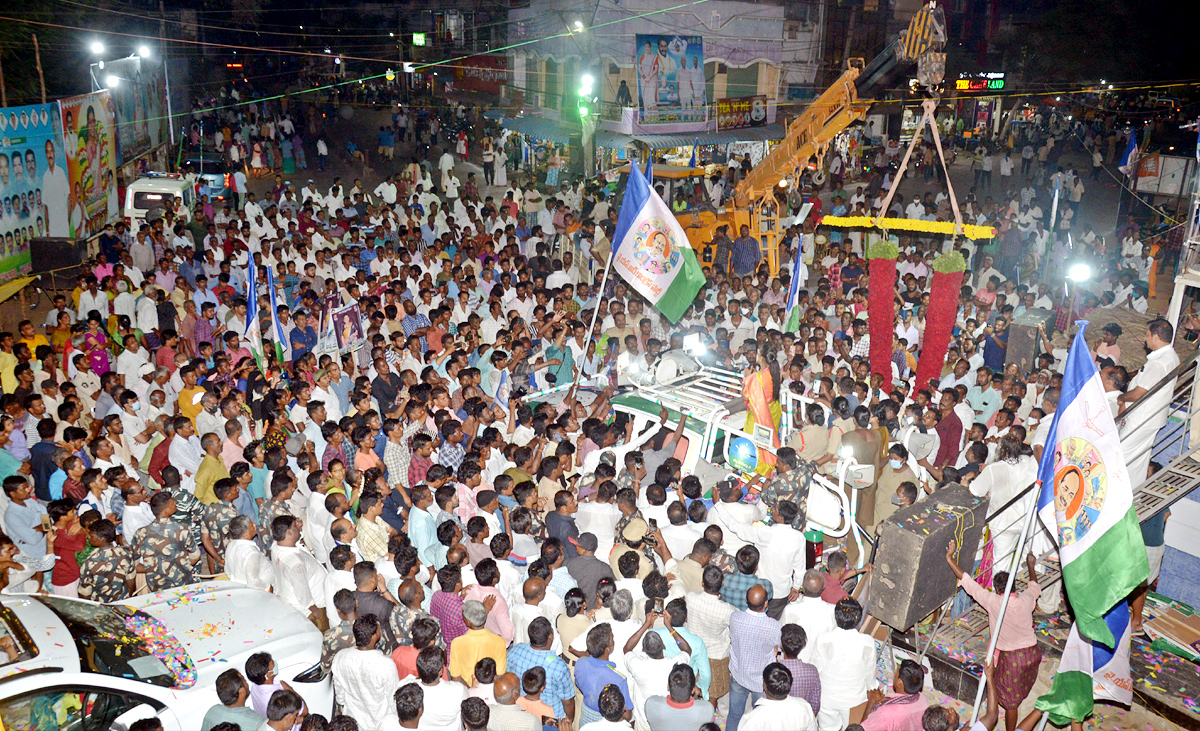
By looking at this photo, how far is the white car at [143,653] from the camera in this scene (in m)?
5.39

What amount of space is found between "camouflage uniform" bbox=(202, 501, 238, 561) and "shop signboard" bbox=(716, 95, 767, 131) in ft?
73.3

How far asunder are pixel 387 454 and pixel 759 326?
254 inches

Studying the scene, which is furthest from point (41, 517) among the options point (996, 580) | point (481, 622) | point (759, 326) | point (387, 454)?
point (759, 326)

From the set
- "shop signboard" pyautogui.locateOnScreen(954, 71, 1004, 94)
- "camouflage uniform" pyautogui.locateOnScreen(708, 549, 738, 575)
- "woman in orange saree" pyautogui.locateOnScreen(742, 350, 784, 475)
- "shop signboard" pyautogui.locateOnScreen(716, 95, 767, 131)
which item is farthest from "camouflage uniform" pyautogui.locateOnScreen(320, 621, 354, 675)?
"shop signboard" pyautogui.locateOnScreen(954, 71, 1004, 94)

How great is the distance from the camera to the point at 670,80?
2592 centimetres

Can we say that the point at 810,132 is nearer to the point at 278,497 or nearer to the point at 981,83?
the point at 278,497

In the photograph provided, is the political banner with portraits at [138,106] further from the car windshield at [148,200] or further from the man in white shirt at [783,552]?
the man in white shirt at [783,552]

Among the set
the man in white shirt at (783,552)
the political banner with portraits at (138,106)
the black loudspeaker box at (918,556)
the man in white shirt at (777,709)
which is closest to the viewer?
the man in white shirt at (777,709)

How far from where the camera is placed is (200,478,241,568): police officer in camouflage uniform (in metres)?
7.58

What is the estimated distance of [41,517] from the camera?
7.88m

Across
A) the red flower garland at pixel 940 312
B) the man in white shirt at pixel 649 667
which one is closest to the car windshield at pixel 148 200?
the red flower garland at pixel 940 312

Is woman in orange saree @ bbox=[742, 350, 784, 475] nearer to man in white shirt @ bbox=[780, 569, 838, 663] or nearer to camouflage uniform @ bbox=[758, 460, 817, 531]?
camouflage uniform @ bbox=[758, 460, 817, 531]

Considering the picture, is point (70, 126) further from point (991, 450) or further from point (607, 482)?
point (991, 450)

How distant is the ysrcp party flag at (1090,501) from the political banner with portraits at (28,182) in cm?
1781
